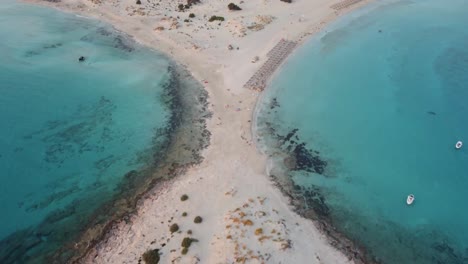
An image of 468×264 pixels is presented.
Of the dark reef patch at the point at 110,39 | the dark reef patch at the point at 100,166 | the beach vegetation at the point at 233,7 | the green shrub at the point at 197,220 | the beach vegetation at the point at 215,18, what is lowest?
the dark reef patch at the point at 100,166

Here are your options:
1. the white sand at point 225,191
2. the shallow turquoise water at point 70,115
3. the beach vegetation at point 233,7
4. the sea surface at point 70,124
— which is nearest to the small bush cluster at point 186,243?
the white sand at point 225,191

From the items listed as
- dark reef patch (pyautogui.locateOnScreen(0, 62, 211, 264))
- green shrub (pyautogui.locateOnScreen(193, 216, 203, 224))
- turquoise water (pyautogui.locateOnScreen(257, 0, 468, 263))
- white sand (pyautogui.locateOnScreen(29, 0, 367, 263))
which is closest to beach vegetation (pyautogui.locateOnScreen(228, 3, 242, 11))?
white sand (pyautogui.locateOnScreen(29, 0, 367, 263))

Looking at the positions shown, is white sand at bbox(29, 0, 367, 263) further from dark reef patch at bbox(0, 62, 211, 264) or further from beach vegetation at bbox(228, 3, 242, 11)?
beach vegetation at bbox(228, 3, 242, 11)

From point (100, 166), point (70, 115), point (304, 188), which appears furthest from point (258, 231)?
point (70, 115)

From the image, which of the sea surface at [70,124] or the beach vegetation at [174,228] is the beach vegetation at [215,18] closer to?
the sea surface at [70,124]

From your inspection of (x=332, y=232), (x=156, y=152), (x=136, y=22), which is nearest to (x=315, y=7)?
(x=136, y=22)

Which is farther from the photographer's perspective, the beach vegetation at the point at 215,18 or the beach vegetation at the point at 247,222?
the beach vegetation at the point at 215,18

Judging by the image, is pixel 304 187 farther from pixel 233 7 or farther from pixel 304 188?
pixel 233 7
